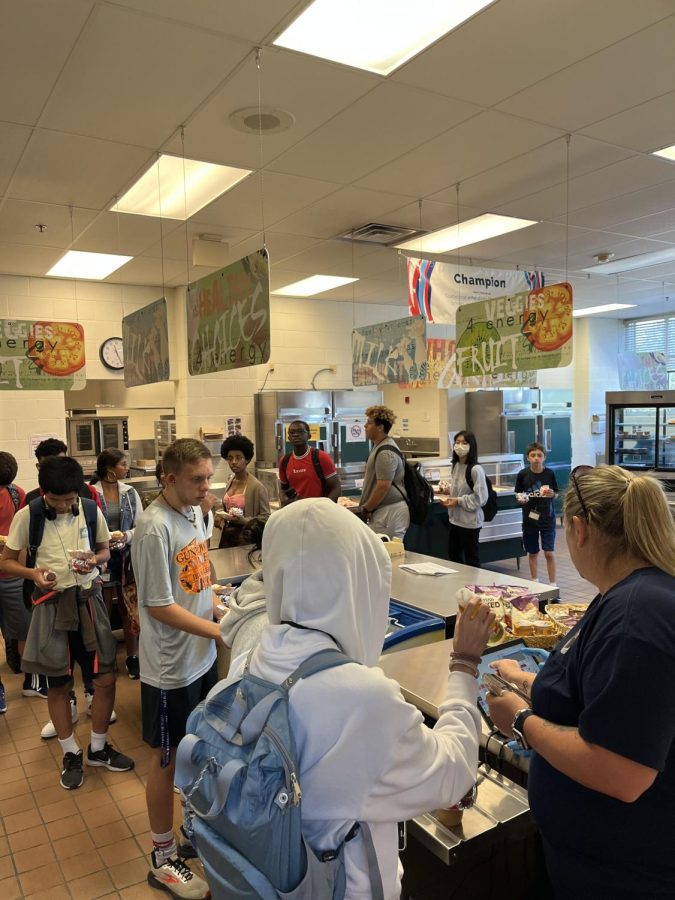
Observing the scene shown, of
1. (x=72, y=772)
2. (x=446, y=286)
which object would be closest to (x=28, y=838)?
(x=72, y=772)

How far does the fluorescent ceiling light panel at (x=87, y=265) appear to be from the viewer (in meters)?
6.57

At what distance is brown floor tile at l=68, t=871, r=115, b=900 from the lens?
2.76m

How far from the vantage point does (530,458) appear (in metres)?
7.06

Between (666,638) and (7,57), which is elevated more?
(7,57)

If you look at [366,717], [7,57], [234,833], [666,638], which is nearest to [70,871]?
[234,833]

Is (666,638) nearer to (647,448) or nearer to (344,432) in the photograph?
(647,448)

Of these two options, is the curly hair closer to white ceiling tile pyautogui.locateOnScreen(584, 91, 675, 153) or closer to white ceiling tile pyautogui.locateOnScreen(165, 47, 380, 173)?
white ceiling tile pyautogui.locateOnScreen(165, 47, 380, 173)

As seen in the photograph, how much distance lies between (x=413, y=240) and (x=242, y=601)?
5145 millimetres

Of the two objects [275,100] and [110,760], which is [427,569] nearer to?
[110,760]

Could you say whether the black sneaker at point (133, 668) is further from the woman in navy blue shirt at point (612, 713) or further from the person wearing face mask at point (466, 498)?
the woman in navy blue shirt at point (612, 713)

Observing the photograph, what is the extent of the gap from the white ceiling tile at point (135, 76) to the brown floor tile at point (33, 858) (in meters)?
3.60

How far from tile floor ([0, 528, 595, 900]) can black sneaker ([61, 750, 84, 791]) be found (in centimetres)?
4

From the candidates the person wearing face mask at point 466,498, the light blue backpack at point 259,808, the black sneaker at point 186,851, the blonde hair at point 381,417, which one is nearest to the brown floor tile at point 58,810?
the black sneaker at point 186,851

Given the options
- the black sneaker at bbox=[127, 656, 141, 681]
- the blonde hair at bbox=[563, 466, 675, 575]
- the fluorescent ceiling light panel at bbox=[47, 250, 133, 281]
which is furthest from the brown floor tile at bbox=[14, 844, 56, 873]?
the fluorescent ceiling light panel at bbox=[47, 250, 133, 281]
